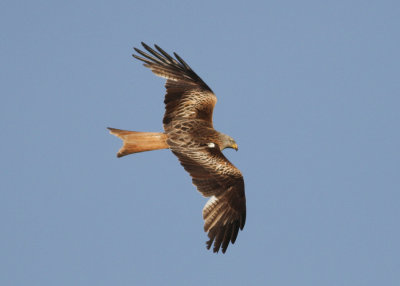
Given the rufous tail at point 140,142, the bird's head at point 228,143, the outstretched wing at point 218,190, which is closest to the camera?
the outstretched wing at point 218,190

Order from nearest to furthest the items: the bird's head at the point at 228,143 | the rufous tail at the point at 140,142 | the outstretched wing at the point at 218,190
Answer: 1. the outstretched wing at the point at 218,190
2. the rufous tail at the point at 140,142
3. the bird's head at the point at 228,143

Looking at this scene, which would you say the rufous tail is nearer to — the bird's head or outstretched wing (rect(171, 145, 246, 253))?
outstretched wing (rect(171, 145, 246, 253))

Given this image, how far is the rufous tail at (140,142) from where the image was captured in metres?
10.7

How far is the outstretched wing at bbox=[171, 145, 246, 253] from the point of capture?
32.4 feet

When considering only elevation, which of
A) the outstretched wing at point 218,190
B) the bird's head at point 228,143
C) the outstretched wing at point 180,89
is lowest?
the outstretched wing at point 218,190

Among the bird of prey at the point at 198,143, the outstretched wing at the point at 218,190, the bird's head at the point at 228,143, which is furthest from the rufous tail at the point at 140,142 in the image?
the bird's head at the point at 228,143

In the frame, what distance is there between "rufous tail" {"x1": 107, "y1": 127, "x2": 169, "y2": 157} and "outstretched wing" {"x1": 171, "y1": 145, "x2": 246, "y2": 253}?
0.33 meters

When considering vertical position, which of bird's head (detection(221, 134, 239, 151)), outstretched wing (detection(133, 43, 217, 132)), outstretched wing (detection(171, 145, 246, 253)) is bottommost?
outstretched wing (detection(171, 145, 246, 253))

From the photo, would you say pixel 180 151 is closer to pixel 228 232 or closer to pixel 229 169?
pixel 229 169

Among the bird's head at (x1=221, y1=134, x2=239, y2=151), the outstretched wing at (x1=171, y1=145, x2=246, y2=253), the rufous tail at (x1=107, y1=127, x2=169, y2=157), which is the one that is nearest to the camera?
the outstretched wing at (x1=171, y1=145, x2=246, y2=253)

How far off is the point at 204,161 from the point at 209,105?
1.76 m

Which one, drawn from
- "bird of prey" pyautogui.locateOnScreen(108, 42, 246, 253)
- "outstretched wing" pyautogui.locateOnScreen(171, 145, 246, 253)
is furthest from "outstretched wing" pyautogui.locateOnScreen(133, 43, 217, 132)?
"outstretched wing" pyautogui.locateOnScreen(171, 145, 246, 253)

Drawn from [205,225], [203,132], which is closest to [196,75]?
[203,132]

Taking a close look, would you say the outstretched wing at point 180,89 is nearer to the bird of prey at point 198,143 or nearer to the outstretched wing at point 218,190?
the bird of prey at point 198,143
